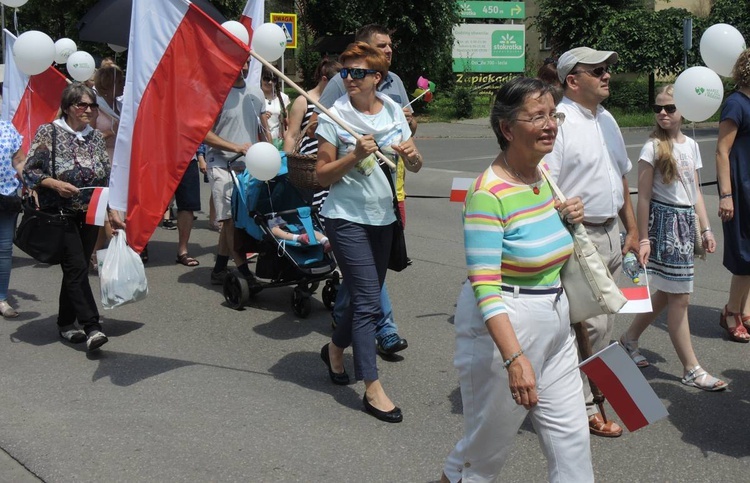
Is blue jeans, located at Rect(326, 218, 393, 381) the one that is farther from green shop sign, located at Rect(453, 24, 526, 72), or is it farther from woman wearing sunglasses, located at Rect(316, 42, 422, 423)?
green shop sign, located at Rect(453, 24, 526, 72)

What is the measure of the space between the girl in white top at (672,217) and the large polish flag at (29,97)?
4.87 meters

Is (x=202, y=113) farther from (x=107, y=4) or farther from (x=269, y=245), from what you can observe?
(x=107, y=4)

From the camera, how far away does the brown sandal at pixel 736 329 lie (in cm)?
634

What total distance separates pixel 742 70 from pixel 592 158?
168 cm

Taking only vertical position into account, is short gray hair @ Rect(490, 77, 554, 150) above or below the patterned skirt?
above

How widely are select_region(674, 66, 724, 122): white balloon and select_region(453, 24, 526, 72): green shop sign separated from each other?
27.7 m

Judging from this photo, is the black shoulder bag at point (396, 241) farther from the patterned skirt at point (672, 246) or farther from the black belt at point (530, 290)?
the black belt at point (530, 290)

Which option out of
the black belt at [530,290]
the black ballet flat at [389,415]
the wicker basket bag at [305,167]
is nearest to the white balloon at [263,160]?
the wicker basket bag at [305,167]

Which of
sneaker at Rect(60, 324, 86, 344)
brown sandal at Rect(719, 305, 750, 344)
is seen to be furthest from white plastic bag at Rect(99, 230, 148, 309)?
brown sandal at Rect(719, 305, 750, 344)

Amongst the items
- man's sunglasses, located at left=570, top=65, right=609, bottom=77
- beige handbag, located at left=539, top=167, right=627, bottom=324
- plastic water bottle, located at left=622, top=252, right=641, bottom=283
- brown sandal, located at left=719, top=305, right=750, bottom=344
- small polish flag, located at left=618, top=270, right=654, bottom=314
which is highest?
man's sunglasses, located at left=570, top=65, right=609, bottom=77

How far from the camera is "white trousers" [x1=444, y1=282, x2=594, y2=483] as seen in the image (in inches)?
131

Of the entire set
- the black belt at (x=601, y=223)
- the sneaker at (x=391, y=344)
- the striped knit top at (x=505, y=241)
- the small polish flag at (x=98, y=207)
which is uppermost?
the striped knit top at (x=505, y=241)

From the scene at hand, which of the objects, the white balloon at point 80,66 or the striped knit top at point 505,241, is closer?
the striped knit top at point 505,241

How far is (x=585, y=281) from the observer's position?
138 inches
